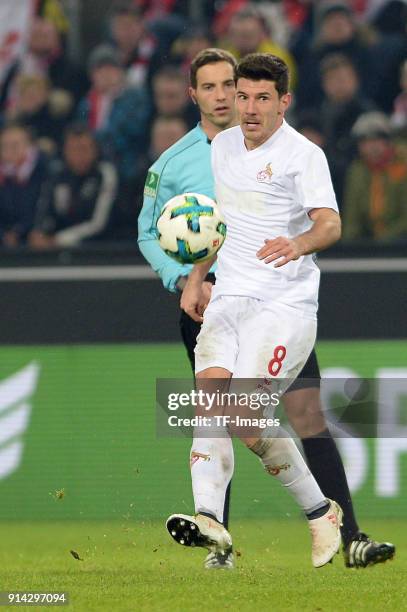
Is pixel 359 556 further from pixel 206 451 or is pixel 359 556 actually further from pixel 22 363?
pixel 22 363

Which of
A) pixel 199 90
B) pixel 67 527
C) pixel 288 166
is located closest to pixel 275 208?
pixel 288 166

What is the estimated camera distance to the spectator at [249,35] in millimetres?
11289

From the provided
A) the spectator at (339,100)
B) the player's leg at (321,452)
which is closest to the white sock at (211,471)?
the player's leg at (321,452)

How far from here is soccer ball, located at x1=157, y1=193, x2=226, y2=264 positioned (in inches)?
249

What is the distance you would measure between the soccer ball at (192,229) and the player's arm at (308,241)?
0.27 metres

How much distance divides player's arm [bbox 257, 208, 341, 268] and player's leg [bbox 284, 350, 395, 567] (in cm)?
74

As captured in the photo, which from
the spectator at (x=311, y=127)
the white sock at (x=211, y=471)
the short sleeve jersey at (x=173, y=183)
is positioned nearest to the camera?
the white sock at (x=211, y=471)

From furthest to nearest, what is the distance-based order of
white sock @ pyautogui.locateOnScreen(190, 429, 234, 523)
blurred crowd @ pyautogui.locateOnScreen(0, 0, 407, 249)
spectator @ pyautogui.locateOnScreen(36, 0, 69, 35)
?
spectator @ pyautogui.locateOnScreen(36, 0, 69, 35) < blurred crowd @ pyautogui.locateOnScreen(0, 0, 407, 249) < white sock @ pyautogui.locateOnScreen(190, 429, 234, 523)

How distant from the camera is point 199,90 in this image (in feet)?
23.1

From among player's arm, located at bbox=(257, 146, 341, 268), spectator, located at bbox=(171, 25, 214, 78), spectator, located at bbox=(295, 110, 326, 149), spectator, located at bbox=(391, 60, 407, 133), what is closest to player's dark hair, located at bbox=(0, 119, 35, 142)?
spectator, located at bbox=(171, 25, 214, 78)

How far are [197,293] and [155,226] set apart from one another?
0.65m

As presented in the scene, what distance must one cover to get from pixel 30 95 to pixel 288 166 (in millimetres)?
5807

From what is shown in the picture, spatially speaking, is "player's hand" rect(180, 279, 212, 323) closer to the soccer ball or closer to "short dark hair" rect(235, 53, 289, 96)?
the soccer ball

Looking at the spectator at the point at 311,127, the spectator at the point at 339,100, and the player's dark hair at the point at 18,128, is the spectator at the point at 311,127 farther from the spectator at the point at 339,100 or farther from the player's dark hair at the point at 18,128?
the player's dark hair at the point at 18,128
